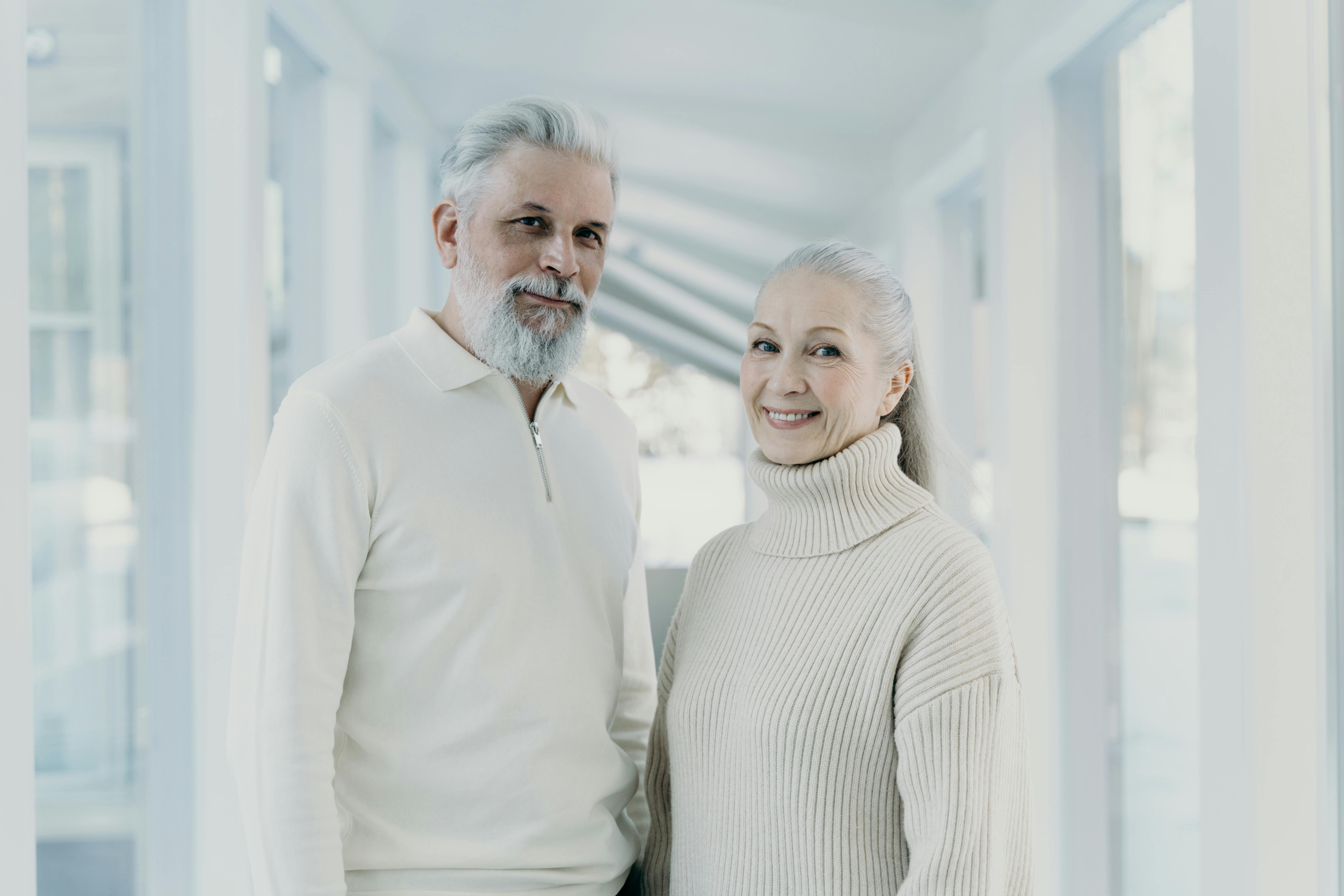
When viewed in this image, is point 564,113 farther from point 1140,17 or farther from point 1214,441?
point 1140,17

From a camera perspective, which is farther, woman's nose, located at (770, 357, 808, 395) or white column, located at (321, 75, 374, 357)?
white column, located at (321, 75, 374, 357)

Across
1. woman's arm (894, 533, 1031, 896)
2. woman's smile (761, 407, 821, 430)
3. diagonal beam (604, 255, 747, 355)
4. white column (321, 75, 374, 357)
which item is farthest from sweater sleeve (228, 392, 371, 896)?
diagonal beam (604, 255, 747, 355)

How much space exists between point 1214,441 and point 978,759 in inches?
29.4

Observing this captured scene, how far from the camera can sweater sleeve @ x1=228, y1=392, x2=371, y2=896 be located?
115 cm

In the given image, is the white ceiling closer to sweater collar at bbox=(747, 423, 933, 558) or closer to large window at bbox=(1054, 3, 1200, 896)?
large window at bbox=(1054, 3, 1200, 896)

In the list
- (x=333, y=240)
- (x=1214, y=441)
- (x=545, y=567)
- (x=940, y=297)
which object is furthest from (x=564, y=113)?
(x=940, y=297)

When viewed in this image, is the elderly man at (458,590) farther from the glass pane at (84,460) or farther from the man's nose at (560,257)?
the glass pane at (84,460)

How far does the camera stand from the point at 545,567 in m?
1.33

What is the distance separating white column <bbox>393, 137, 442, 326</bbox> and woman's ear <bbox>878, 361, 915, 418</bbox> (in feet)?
9.11

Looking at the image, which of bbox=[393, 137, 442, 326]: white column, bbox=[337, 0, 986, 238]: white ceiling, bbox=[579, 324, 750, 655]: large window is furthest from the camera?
bbox=[579, 324, 750, 655]: large window

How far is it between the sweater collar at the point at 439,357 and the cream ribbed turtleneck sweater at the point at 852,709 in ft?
1.33

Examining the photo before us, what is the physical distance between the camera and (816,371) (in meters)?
1.29

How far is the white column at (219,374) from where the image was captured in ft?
6.31

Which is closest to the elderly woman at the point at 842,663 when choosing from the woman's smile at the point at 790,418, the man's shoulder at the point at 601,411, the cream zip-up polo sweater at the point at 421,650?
the woman's smile at the point at 790,418
